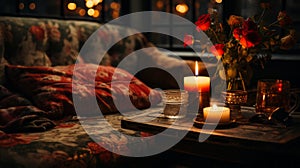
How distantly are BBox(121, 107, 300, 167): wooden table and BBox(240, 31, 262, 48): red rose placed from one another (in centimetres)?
28

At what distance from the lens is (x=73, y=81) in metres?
2.22

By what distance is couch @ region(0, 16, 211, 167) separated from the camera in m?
1.63

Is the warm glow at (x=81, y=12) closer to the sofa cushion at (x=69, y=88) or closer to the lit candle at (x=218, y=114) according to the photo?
the sofa cushion at (x=69, y=88)

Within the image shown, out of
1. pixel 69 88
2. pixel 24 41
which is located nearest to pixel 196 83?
pixel 69 88

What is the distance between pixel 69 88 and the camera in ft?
7.04

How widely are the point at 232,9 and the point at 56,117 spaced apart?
1513 mm

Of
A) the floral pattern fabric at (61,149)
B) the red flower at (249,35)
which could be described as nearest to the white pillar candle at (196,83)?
the red flower at (249,35)

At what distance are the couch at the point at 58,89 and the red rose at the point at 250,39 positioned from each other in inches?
25.4

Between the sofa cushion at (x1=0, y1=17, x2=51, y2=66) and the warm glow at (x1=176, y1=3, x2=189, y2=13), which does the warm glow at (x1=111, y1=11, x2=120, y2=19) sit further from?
the sofa cushion at (x1=0, y1=17, x2=51, y2=66)

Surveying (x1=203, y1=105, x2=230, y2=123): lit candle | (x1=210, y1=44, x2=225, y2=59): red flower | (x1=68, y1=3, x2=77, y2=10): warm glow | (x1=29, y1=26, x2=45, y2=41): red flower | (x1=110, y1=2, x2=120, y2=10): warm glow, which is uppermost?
(x1=110, y1=2, x2=120, y2=10): warm glow

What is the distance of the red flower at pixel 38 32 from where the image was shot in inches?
95.2

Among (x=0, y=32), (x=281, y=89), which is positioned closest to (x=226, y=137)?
(x=281, y=89)

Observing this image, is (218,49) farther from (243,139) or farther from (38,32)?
(38,32)

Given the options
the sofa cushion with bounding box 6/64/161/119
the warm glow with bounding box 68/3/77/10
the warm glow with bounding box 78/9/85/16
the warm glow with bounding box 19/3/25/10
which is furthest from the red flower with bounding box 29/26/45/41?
the warm glow with bounding box 78/9/85/16
